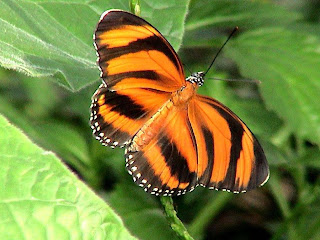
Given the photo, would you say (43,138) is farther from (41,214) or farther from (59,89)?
(41,214)

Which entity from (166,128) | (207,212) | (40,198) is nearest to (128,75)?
(166,128)

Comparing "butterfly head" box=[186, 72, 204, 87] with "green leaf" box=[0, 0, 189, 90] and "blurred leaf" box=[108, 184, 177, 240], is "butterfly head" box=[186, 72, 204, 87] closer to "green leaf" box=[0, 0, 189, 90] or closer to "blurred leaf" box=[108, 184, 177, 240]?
"green leaf" box=[0, 0, 189, 90]

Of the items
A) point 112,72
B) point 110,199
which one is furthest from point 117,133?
point 110,199

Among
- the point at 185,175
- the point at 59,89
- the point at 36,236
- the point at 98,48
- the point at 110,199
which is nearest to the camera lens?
the point at 36,236

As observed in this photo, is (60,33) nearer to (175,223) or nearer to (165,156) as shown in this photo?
(165,156)

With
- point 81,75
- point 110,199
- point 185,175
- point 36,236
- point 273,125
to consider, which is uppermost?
point 36,236

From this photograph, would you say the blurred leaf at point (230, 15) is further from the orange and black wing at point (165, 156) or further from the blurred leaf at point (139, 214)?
the orange and black wing at point (165, 156)

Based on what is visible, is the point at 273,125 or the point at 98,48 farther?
the point at 273,125

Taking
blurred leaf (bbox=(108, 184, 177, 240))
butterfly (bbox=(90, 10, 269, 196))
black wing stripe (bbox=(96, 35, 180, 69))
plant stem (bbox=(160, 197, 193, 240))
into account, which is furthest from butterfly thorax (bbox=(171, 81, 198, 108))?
blurred leaf (bbox=(108, 184, 177, 240))
